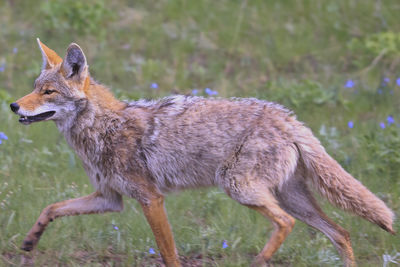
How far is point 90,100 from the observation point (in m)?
5.44

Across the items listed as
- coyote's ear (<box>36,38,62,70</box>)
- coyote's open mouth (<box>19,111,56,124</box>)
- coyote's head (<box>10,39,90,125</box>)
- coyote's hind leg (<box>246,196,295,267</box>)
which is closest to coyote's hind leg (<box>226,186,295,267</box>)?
coyote's hind leg (<box>246,196,295,267</box>)

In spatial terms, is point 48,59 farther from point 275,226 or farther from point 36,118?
point 275,226

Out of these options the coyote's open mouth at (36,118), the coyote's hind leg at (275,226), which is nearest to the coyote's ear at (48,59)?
the coyote's open mouth at (36,118)

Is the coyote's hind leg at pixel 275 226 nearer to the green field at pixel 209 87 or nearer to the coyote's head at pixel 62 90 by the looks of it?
the green field at pixel 209 87

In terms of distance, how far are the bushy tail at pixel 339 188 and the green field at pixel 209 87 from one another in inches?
15.7

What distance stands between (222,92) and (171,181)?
143 inches

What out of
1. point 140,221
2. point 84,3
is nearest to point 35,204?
point 140,221

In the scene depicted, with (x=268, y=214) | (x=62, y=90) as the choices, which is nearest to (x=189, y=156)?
(x=268, y=214)

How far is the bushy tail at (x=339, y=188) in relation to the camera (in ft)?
16.1

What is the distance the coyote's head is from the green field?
3.38ft

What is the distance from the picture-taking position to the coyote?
4973 mm

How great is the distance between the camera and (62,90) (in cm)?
532

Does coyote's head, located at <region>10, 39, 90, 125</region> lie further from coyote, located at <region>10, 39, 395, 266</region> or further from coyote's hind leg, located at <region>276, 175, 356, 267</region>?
coyote's hind leg, located at <region>276, 175, 356, 267</region>

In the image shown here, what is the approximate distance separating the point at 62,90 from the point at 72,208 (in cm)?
103
